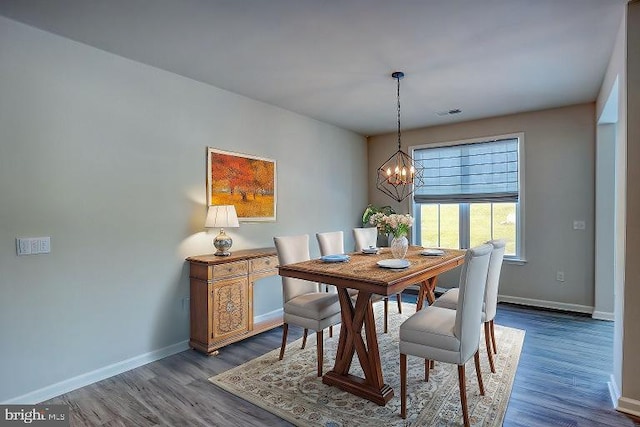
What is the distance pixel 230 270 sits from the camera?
3.36 meters

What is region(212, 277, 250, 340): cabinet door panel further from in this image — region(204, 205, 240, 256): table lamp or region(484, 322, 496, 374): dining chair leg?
region(484, 322, 496, 374): dining chair leg

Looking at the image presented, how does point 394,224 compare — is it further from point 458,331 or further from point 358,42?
point 358,42

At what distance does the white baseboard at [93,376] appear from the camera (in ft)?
8.02

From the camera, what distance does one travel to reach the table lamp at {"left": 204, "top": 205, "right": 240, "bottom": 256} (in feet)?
11.2

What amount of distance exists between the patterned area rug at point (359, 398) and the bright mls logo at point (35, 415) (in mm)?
976

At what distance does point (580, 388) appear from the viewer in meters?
2.58

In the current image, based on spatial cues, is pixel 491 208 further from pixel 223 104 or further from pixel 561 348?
pixel 223 104

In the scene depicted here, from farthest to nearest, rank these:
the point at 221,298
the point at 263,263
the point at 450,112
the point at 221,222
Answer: the point at 450,112
the point at 263,263
the point at 221,222
the point at 221,298

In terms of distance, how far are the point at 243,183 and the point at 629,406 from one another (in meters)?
3.67

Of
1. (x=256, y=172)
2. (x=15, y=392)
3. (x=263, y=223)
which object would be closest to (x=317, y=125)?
(x=256, y=172)

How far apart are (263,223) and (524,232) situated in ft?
11.5

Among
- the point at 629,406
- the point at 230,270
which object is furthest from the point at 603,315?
the point at 230,270

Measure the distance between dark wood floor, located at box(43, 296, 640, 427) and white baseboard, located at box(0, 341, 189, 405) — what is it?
57 millimetres

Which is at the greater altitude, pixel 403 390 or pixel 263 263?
pixel 263 263
